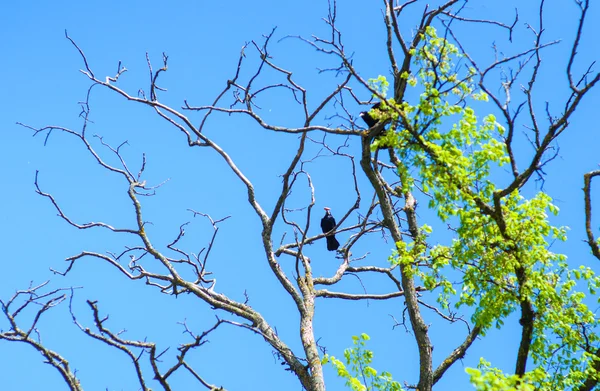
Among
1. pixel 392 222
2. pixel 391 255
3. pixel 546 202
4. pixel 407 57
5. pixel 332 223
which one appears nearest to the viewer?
pixel 546 202

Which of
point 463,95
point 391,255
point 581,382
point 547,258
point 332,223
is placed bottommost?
point 581,382

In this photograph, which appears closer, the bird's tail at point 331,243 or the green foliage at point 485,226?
the green foliage at point 485,226

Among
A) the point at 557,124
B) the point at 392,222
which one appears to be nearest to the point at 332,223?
the point at 392,222

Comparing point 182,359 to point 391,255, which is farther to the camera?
point 391,255

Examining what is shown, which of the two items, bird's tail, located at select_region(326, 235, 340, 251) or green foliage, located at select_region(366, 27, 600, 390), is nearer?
green foliage, located at select_region(366, 27, 600, 390)

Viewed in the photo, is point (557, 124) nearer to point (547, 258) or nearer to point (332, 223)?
point (547, 258)

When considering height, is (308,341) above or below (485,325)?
above

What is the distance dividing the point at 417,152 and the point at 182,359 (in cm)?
289

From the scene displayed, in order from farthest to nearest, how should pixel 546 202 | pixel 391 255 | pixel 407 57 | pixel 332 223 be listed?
pixel 332 223, pixel 391 255, pixel 407 57, pixel 546 202

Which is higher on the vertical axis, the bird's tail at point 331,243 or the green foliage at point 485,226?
the bird's tail at point 331,243

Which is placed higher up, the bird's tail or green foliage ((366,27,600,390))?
the bird's tail

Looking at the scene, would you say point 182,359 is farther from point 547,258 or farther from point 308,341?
point 547,258

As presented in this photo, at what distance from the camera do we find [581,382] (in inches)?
315

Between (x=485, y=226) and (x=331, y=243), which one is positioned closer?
(x=485, y=226)
